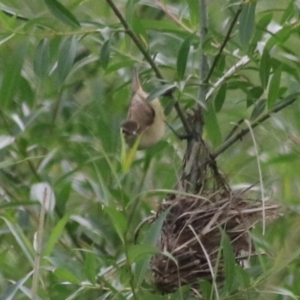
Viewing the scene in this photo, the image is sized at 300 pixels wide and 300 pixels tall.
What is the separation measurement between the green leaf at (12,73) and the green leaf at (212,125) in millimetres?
219

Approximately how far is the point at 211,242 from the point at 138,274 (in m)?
0.10

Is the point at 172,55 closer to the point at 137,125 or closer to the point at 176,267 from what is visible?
the point at 137,125

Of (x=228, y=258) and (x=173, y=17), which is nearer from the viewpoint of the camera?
(x=228, y=258)

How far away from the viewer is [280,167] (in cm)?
100

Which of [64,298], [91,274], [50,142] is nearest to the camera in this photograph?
[91,274]

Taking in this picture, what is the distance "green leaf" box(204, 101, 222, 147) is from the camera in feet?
2.78

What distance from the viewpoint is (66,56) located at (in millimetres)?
750

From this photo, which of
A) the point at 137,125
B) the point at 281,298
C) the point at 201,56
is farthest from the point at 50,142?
the point at 281,298

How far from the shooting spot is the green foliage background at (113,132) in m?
0.74

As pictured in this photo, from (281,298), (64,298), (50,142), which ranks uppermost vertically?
(50,142)

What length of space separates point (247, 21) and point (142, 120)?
0.67 feet

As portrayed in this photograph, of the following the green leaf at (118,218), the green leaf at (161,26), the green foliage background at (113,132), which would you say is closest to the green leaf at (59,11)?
the green foliage background at (113,132)

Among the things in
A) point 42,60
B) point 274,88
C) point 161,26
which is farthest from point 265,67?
point 42,60

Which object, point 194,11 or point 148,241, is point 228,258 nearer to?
point 148,241
